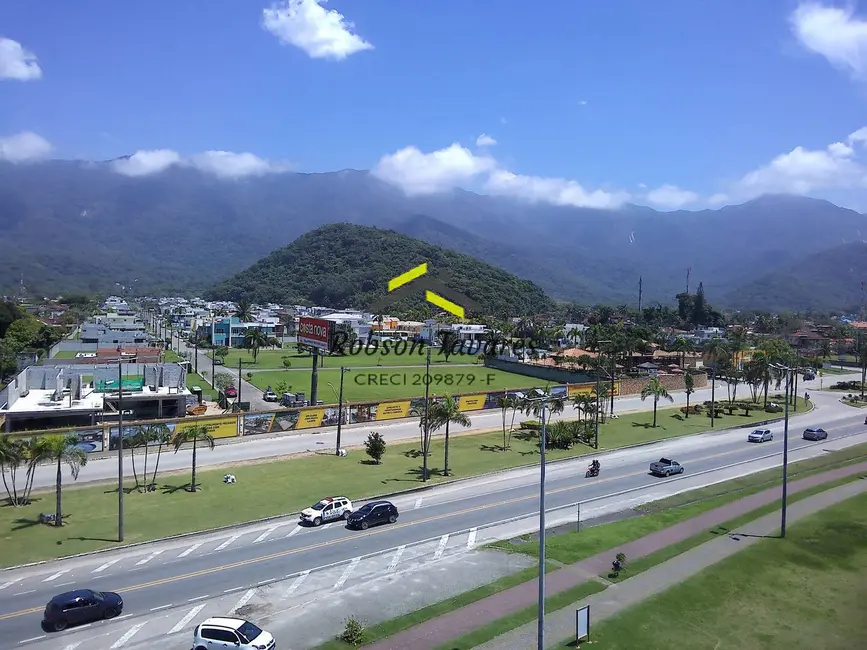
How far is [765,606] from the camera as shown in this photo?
20.3 m

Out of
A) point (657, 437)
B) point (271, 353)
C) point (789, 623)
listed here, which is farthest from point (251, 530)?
point (271, 353)

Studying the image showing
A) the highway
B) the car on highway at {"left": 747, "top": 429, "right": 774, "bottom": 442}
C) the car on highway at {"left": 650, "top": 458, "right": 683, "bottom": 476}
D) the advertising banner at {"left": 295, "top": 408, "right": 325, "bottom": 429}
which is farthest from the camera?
the advertising banner at {"left": 295, "top": 408, "right": 325, "bottom": 429}

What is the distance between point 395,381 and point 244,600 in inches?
2380

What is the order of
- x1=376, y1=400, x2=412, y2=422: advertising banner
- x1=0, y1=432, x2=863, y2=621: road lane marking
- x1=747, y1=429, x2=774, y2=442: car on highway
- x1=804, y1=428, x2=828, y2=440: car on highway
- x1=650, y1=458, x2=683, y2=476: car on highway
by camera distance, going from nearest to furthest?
x1=0, y1=432, x2=863, y2=621: road lane marking → x1=650, y1=458, x2=683, y2=476: car on highway → x1=747, y1=429, x2=774, y2=442: car on highway → x1=804, y1=428, x2=828, y2=440: car on highway → x1=376, y1=400, x2=412, y2=422: advertising banner

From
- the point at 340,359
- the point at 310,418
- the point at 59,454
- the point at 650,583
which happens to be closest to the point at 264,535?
the point at 59,454

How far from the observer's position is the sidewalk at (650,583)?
17.5 m

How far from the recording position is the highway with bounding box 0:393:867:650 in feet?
63.1

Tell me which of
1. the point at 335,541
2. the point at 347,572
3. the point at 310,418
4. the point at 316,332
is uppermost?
the point at 316,332

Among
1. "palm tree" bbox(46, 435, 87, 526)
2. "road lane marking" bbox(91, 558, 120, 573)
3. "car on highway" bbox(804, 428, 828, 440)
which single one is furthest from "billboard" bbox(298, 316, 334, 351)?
"car on highway" bbox(804, 428, 828, 440)

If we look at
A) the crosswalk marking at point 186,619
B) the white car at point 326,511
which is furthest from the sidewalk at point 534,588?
the white car at point 326,511

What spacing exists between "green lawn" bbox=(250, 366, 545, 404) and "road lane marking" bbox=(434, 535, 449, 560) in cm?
3880

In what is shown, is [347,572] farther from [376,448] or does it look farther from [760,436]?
[760,436]

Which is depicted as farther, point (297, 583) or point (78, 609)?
point (297, 583)

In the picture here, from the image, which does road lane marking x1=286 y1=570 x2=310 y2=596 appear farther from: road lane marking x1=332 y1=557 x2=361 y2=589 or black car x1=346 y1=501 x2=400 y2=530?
black car x1=346 y1=501 x2=400 y2=530
